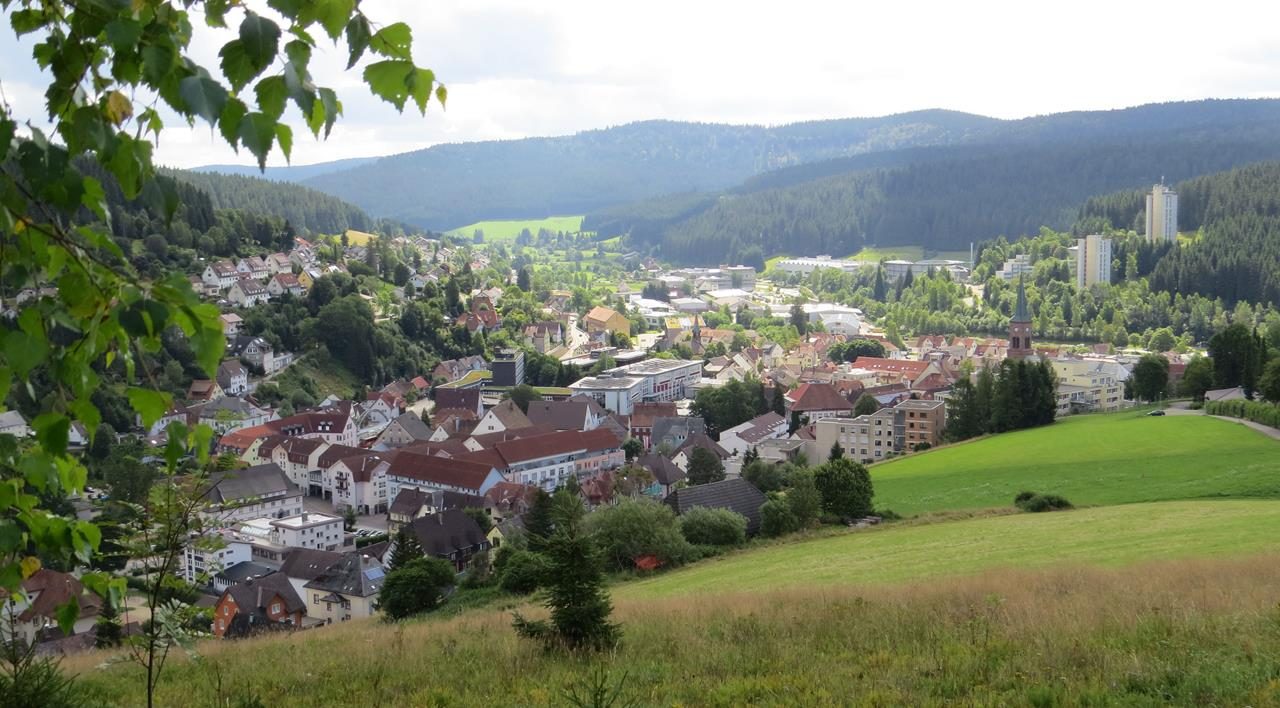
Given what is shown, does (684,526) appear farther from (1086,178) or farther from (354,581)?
(1086,178)

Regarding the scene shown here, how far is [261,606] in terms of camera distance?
67.5 ft

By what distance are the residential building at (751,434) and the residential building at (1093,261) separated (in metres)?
47.2

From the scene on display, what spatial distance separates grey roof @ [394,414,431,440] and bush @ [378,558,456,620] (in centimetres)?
2525

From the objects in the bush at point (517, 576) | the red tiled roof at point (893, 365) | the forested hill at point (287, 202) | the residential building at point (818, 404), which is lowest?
the red tiled roof at point (893, 365)

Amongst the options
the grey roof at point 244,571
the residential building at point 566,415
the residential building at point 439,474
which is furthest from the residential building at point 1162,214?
the grey roof at point 244,571

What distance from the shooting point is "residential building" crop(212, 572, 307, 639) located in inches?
773

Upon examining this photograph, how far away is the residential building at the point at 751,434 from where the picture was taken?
36.1 metres

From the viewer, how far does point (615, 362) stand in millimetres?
55688

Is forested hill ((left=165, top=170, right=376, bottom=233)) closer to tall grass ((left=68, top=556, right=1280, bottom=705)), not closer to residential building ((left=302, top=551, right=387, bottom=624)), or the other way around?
residential building ((left=302, top=551, right=387, bottom=624))

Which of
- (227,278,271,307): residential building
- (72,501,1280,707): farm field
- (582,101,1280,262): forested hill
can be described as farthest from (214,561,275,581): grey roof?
(582,101,1280,262): forested hill

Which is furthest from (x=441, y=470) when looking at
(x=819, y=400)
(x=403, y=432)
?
(x=819, y=400)

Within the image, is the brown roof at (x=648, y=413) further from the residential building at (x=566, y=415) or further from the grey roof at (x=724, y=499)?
the grey roof at (x=724, y=499)

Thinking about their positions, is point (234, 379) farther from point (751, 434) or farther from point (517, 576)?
point (517, 576)

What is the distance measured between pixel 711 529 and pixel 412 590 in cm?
648
